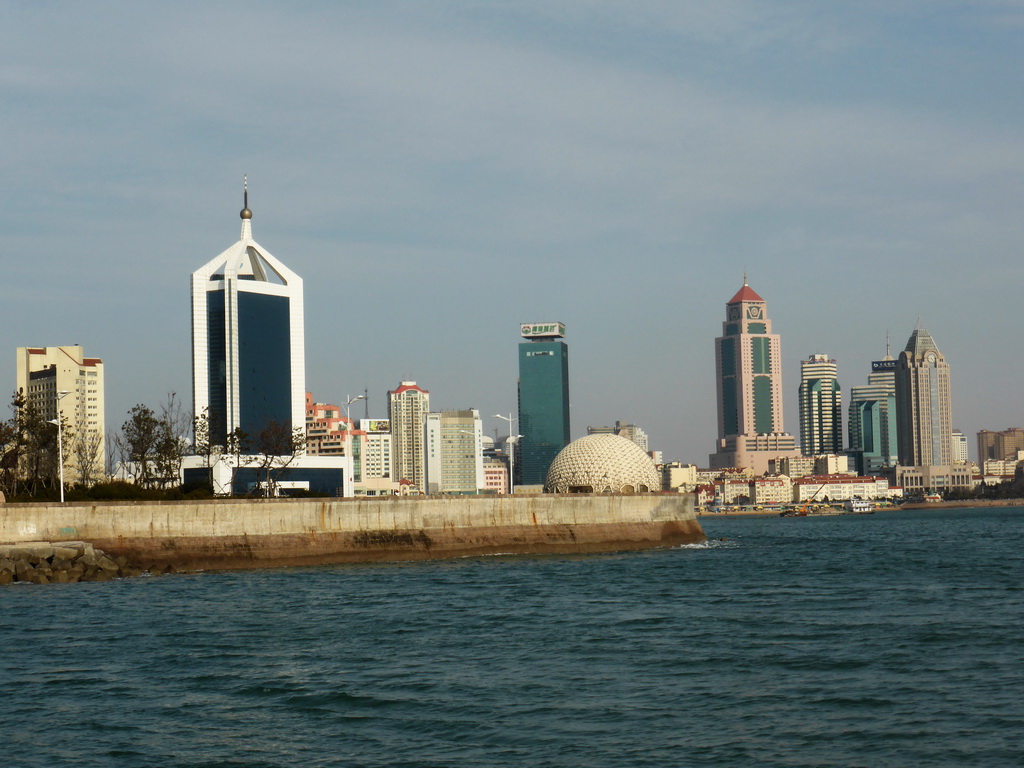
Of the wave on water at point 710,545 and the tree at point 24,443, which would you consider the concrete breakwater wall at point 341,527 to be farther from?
the tree at point 24,443

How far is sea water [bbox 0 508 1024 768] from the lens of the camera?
806 inches

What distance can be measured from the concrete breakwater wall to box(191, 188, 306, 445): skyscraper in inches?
3246

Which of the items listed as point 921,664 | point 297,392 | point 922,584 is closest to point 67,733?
point 921,664

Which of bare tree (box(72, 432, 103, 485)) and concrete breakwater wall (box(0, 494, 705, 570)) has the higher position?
bare tree (box(72, 432, 103, 485))

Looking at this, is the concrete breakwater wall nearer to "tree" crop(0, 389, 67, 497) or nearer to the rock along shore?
the rock along shore

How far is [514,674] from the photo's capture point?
2688cm

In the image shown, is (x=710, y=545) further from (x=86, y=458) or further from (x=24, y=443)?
(x=86, y=458)

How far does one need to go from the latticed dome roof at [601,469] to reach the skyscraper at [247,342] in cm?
6912

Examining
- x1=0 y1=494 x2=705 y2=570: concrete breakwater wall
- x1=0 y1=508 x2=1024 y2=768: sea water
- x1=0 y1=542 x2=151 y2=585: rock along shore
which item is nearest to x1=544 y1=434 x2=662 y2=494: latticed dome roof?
x1=0 y1=494 x2=705 y2=570: concrete breakwater wall

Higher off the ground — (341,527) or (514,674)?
(341,527)

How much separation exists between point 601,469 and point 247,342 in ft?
257

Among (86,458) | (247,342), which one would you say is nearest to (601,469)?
(86,458)

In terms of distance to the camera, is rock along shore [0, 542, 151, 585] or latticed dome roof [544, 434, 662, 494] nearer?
rock along shore [0, 542, 151, 585]

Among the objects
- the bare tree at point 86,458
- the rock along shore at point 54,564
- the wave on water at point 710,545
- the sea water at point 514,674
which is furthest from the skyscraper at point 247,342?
the sea water at point 514,674
